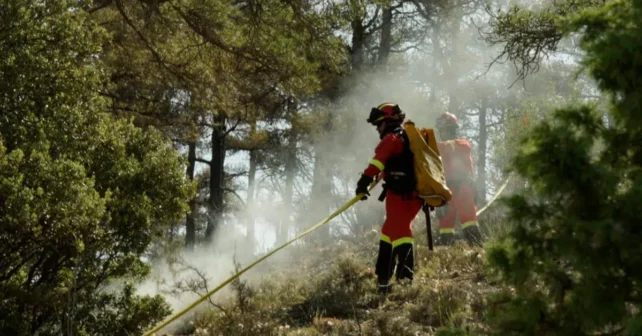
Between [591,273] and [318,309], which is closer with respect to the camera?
[591,273]

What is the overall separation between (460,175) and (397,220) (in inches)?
108

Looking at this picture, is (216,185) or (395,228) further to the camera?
(216,185)

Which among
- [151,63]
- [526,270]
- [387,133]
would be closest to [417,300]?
[387,133]

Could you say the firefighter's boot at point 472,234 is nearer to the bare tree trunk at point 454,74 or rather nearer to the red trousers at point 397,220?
the red trousers at point 397,220

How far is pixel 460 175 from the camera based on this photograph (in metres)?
9.31

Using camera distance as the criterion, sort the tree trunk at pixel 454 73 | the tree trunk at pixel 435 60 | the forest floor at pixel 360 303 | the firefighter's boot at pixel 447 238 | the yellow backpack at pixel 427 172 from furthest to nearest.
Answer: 1. the tree trunk at pixel 454 73
2. the tree trunk at pixel 435 60
3. the firefighter's boot at pixel 447 238
4. the yellow backpack at pixel 427 172
5. the forest floor at pixel 360 303

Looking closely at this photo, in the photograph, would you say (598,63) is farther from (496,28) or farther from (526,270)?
(496,28)

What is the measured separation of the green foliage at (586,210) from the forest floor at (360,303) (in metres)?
2.29

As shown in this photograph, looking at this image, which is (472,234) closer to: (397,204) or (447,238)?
(447,238)

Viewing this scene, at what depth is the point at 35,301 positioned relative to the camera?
5879mm

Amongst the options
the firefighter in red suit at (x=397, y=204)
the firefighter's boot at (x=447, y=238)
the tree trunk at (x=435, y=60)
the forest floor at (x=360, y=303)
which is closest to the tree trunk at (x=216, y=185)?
the tree trunk at (x=435, y=60)

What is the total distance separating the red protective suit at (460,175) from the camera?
9.29m

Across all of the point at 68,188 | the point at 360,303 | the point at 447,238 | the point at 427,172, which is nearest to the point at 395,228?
the point at 427,172

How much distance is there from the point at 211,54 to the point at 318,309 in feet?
15.7
